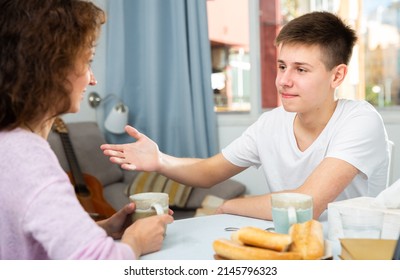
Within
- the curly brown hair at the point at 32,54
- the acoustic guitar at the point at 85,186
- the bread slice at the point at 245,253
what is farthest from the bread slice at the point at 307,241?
the acoustic guitar at the point at 85,186

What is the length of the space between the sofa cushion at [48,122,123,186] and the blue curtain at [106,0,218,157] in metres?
0.30

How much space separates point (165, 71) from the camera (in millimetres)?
3156

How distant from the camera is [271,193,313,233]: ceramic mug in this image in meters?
0.93

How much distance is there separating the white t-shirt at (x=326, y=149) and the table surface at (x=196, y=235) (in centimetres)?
30

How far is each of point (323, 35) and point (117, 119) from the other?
175 cm

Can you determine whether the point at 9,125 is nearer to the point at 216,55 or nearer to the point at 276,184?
the point at 276,184

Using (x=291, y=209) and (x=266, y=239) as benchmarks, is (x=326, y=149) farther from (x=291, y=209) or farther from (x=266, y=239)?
(x=266, y=239)

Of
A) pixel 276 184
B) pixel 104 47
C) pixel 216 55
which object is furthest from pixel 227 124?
pixel 276 184

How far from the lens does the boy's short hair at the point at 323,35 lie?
146 centimetres

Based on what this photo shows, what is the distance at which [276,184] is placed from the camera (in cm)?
156

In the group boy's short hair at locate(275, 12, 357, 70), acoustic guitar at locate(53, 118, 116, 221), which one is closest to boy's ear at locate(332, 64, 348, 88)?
boy's short hair at locate(275, 12, 357, 70)

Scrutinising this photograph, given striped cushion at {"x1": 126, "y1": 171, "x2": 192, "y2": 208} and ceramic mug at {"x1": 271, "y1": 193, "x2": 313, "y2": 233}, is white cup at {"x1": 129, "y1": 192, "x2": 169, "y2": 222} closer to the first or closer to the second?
ceramic mug at {"x1": 271, "y1": 193, "x2": 313, "y2": 233}

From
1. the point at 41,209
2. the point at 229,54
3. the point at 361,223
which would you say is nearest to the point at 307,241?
the point at 361,223

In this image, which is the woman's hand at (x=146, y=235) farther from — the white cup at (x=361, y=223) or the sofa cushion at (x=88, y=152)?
the sofa cushion at (x=88, y=152)
